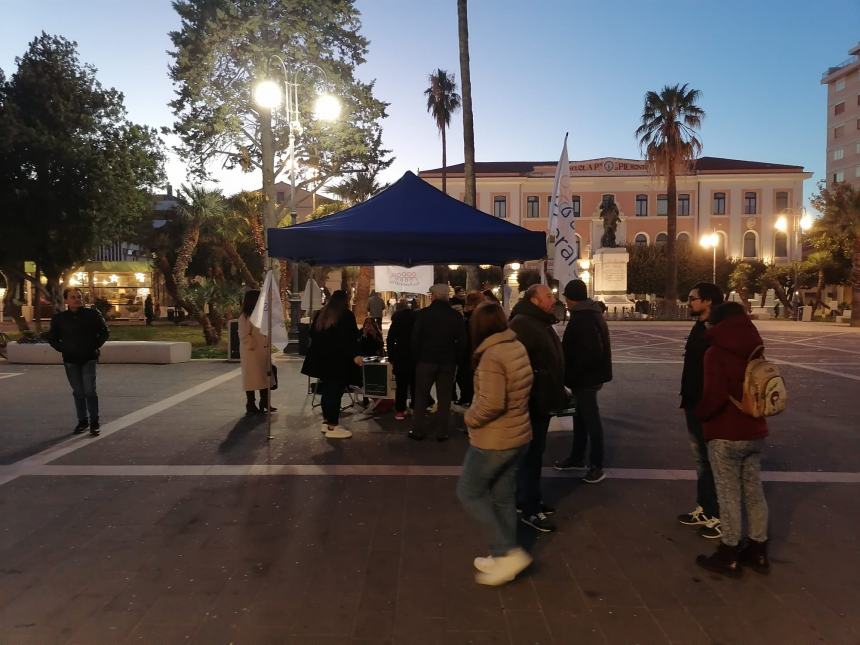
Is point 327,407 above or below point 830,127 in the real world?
below

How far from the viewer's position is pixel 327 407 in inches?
295

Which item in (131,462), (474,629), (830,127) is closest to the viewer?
(474,629)

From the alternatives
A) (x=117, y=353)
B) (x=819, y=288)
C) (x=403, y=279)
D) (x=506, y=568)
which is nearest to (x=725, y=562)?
(x=506, y=568)

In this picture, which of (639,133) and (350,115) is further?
(639,133)

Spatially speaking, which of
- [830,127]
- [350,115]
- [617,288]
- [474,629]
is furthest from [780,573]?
[830,127]

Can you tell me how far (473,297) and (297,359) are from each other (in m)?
9.52

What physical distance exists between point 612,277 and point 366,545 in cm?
3493

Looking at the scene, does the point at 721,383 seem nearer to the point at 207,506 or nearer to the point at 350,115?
the point at 207,506

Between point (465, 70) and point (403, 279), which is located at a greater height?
point (465, 70)

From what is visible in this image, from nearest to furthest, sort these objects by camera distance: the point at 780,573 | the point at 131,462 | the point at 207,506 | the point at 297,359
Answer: the point at 780,573
the point at 207,506
the point at 131,462
the point at 297,359

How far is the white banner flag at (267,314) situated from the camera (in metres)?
7.12

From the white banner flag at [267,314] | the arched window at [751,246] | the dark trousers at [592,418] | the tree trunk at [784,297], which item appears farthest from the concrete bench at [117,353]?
the arched window at [751,246]

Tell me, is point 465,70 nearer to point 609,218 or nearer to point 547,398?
point 547,398

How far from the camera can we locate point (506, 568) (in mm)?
3699
